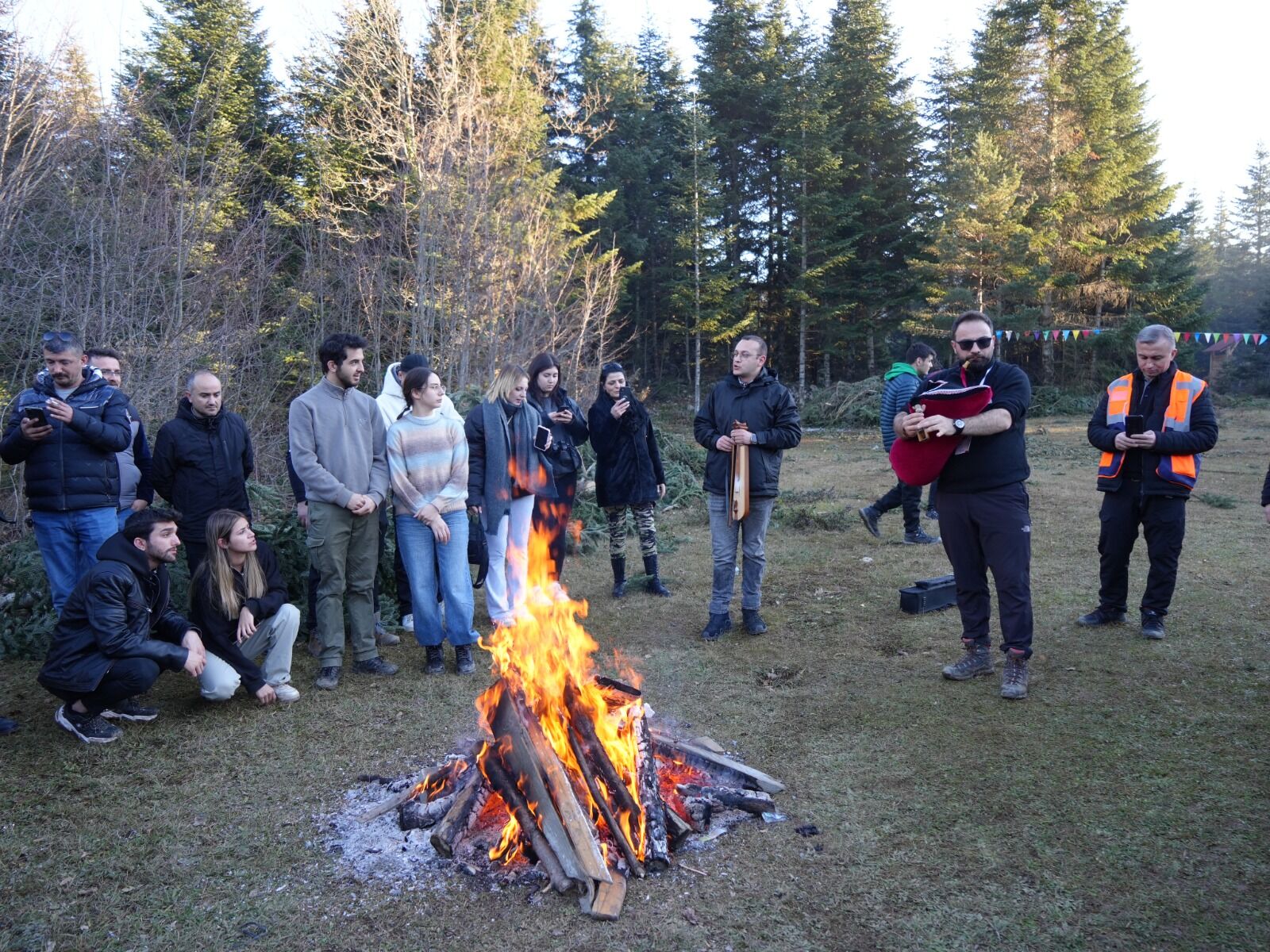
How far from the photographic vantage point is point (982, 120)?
91.7 ft

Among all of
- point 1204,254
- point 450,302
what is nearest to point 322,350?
point 450,302

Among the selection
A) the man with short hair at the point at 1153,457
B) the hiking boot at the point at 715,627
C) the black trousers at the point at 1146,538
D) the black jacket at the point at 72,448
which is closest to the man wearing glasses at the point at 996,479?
the man with short hair at the point at 1153,457

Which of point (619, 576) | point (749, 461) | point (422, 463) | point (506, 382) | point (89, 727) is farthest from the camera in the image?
point (619, 576)

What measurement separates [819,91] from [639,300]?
961 cm

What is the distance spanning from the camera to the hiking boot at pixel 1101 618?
229 inches

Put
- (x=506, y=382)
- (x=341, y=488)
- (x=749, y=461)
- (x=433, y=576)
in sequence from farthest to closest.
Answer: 1. (x=506, y=382)
2. (x=749, y=461)
3. (x=433, y=576)
4. (x=341, y=488)

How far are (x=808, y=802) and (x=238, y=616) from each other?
329 cm

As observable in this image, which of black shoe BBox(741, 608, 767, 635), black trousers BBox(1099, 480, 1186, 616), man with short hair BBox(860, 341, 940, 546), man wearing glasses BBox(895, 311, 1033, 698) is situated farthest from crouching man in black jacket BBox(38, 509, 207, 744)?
man with short hair BBox(860, 341, 940, 546)

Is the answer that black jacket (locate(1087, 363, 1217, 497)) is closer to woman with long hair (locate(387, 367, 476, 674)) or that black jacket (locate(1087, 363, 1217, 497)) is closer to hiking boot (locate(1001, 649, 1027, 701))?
hiking boot (locate(1001, 649, 1027, 701))

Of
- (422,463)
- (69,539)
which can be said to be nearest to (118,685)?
(69,539)

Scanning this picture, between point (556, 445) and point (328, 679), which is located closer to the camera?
point (328, 679)

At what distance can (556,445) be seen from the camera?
661 centimetres

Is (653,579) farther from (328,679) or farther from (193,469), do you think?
(193,469)

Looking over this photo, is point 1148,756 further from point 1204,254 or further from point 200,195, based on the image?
point 1204,254
